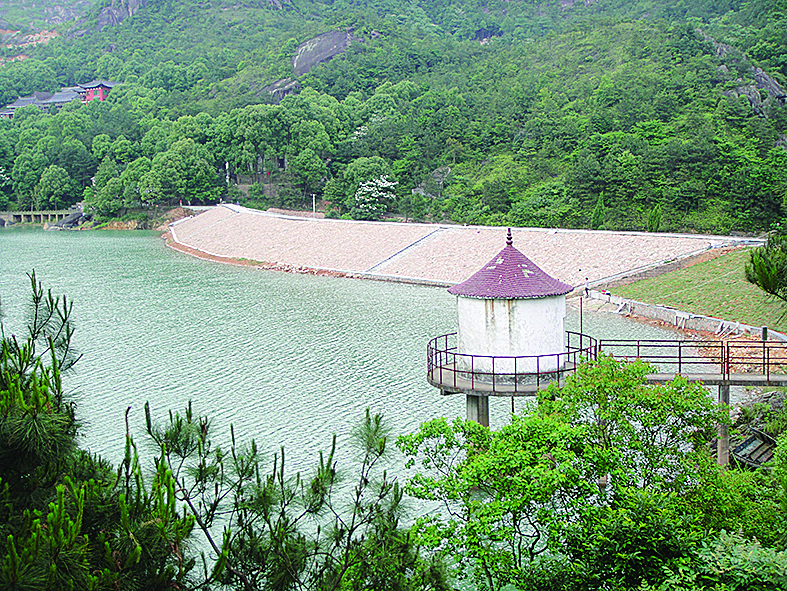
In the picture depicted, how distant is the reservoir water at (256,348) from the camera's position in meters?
18.4

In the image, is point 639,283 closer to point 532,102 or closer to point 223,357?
point 223,357

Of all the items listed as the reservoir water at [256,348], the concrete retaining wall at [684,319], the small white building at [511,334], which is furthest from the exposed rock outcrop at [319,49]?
the small white building at [511,334]

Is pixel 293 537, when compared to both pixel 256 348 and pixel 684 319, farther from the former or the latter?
pixel 684 319

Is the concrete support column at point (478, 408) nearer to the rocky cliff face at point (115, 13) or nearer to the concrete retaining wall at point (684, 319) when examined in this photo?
Result: the concrete retaining wall at point (684, 319)

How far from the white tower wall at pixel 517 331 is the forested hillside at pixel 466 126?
119 ft

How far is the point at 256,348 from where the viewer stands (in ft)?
85.4

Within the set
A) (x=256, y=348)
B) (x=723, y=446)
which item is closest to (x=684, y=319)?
(x=256, y=348)

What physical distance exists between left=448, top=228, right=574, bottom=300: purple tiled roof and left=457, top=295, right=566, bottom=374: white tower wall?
0.40 feet

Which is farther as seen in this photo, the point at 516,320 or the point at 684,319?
the point at 684,319

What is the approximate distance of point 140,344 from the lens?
26.9 metres

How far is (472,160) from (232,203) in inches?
1098

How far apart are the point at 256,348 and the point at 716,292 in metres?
17.2

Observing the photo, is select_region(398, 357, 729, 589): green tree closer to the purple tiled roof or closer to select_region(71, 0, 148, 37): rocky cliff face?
the purple tiled roof

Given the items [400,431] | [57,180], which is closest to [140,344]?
[400,431]
